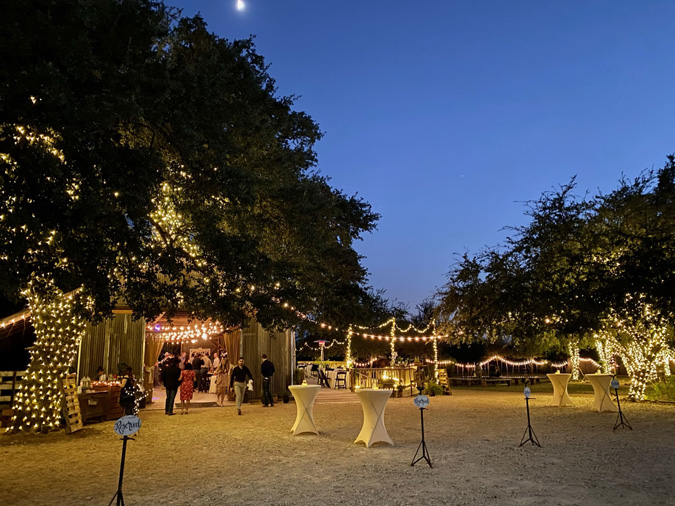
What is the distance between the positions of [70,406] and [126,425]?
6.94 meters

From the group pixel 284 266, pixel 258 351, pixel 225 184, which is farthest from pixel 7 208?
pixel 258 351

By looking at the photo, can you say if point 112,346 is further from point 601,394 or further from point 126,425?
point 601,394

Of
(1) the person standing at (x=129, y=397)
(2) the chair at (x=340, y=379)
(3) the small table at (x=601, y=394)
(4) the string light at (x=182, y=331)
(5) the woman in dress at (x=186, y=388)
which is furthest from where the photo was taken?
(2) the chair at (x=340, y=379)

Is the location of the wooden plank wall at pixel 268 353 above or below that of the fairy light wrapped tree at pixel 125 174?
below

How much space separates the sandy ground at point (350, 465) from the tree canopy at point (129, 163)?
2253 millimetres

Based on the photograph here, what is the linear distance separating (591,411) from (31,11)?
1369 centimetres

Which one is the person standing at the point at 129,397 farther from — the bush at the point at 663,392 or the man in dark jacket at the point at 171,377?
the bush at the point at 663,392

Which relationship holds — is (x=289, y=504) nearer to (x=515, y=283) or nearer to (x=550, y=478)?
(x=550, y=478)

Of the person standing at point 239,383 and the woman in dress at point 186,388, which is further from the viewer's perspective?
the woman in dress at point 186,388

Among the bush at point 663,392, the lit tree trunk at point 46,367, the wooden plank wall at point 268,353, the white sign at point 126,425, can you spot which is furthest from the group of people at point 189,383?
the bush at point 663,392

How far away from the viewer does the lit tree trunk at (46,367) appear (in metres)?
10.1

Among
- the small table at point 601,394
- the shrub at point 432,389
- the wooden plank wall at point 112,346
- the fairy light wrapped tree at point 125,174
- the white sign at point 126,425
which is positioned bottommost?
the shrub at point 432,389

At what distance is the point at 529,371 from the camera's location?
1474 inches

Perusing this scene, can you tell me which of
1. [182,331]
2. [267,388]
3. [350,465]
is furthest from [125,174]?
[182,331]
